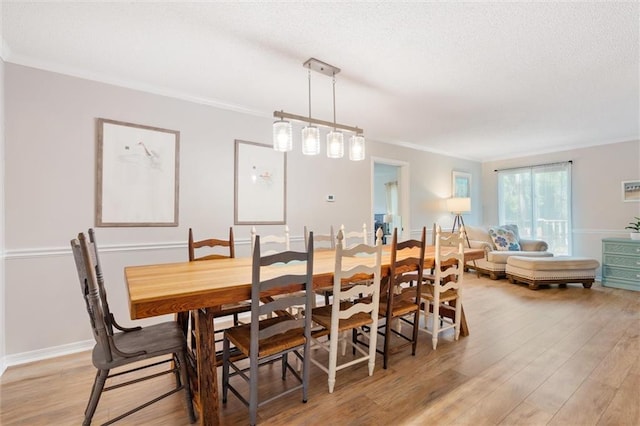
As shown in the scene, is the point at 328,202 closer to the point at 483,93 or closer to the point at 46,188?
the point at 483,93

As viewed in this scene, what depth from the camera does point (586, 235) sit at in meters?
5.41

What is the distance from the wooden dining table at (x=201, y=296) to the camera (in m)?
1.43

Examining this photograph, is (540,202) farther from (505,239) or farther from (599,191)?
(505,239)

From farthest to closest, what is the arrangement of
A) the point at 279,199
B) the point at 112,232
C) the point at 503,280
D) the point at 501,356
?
the point at 503,280 < the point at 279,199 < the point at 112,232 < the point at 501,356

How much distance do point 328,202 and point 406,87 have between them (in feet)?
5.95

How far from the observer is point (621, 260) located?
4648 mm

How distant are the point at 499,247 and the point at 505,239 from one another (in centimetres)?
19

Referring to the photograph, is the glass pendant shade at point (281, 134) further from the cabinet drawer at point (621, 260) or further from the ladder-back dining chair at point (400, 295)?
the cabinet drawer at point (621, 260)

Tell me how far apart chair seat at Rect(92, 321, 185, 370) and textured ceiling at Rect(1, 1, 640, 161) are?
194cm

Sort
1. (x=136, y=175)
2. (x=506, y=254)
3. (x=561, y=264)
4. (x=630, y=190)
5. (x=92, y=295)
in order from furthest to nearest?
(x=506, y=254)
(x=630, y=190)
(x=561, y=264)
(x=136, y=175)
(x=92, y=295)

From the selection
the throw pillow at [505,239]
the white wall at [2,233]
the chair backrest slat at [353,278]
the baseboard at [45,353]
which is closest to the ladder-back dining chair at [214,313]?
the chair backrest slat at [353,278]

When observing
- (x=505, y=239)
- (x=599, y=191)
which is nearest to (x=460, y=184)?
(x=505, y=239)

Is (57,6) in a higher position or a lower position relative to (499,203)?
higher

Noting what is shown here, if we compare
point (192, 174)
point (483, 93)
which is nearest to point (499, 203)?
point (483, 93)
